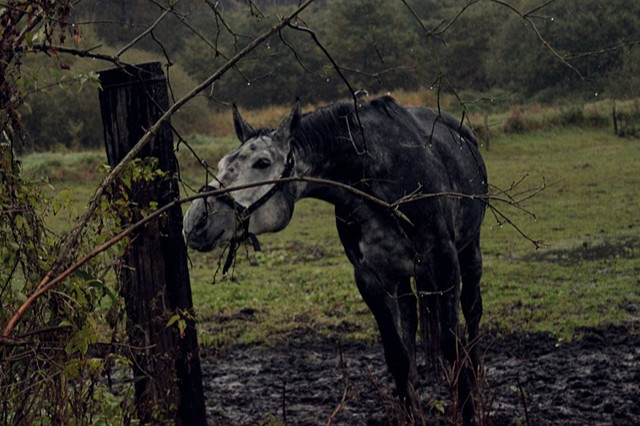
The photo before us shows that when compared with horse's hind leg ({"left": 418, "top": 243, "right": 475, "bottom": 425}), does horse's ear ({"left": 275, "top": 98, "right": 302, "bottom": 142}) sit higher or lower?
higher

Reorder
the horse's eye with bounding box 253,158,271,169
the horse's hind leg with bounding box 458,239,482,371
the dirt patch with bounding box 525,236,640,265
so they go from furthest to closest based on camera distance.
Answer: the dirt patch with bounding box 525,236,640,265, the horse's hind leg with bounding box 458,239,482,371, the horse's eye with bounding box 253,158,271,169

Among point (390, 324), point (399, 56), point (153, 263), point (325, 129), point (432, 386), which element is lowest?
point (432, 386)

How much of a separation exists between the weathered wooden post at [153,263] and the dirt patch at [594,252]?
760cm

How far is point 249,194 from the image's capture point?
17.6ft

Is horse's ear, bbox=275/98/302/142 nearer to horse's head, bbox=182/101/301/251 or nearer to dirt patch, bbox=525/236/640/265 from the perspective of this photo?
horse's head, bbox=182/101/301/251

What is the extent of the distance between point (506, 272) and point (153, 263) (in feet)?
22.7

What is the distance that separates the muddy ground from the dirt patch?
163 inches

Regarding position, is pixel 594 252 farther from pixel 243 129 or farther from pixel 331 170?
pixel 243 129

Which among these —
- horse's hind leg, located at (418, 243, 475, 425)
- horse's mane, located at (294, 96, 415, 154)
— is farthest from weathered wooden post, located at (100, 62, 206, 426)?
horse's hind leg, located at (418, 243, 475, 425)

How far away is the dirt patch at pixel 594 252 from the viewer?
12.5 meters

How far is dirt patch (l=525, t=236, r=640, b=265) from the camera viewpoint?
41.1 ft

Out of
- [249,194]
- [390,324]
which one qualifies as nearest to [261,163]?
[249,194]

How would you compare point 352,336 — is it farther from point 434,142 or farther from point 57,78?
point 57,78

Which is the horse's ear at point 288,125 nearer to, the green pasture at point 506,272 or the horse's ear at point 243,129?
the horse's ear at point 243,129
